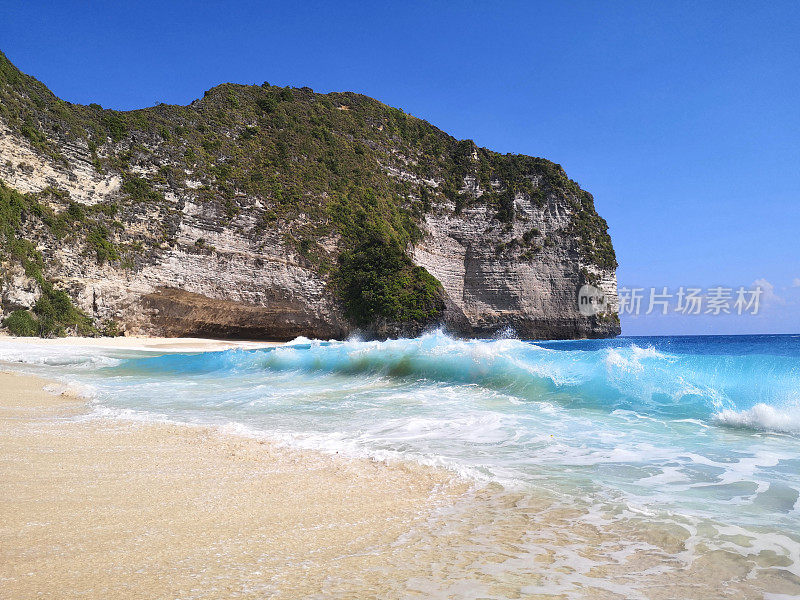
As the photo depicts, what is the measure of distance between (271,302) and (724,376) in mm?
32757

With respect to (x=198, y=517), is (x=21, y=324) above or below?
below

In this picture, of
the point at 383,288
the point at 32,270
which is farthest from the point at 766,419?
the point at 383,288

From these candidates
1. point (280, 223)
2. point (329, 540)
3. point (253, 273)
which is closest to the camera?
point (329, 540)

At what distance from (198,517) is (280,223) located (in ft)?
123

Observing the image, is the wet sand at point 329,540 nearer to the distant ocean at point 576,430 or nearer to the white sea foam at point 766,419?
the distant ocean at point 576,430

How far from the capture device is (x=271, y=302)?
3684 cm

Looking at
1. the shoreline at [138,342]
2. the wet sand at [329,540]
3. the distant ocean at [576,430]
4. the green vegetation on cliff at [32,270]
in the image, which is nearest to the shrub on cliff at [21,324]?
the green vegetation on cliff at [32,270]

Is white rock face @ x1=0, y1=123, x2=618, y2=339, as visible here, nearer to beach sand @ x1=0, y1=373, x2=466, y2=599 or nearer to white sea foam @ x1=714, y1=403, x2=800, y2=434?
beach sand @ x1=0, y1=373, x2=466, y2=599

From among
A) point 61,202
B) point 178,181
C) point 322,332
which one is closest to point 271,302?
point 322,332

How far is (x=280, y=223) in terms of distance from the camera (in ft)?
126

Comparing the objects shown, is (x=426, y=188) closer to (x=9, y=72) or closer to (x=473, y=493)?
(x=9, y=72)

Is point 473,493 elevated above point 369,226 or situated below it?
below

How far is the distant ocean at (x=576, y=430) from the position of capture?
2.54 meters

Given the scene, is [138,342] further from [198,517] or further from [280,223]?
[198,517]
